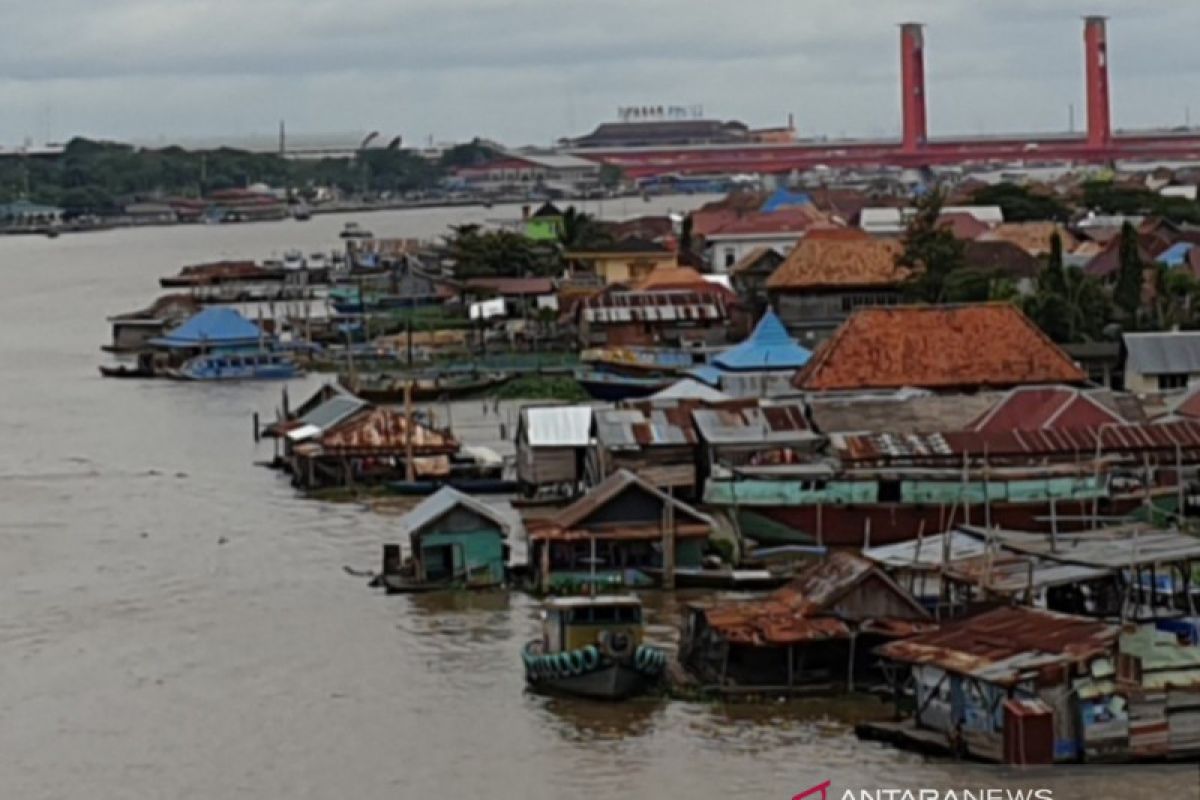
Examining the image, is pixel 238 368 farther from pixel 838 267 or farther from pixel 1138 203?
pixel 1138 203

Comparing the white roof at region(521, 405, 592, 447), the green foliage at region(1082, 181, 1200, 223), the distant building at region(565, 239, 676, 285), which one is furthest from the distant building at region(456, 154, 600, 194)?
the white roof at region(521, 405, 592, 447)

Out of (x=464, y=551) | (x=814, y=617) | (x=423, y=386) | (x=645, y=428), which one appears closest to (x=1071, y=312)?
(x=423, y=386)

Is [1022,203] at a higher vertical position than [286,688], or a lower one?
higher

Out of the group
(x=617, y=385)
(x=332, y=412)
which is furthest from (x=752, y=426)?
(x=617, y=385)

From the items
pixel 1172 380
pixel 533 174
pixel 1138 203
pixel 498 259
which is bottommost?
pixel 1172 380

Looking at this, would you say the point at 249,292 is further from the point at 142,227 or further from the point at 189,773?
the point at 142,227

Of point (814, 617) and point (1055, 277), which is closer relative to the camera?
point (814, 617)

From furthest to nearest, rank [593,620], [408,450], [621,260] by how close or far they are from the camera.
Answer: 1. [621,260]
2. [408,450]
3. [593,620]

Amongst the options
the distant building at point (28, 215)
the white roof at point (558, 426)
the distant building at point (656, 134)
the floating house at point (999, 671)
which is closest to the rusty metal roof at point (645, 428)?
the white roof at point (558, 426)

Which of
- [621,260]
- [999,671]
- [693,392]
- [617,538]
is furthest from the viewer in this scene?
[621,260]
